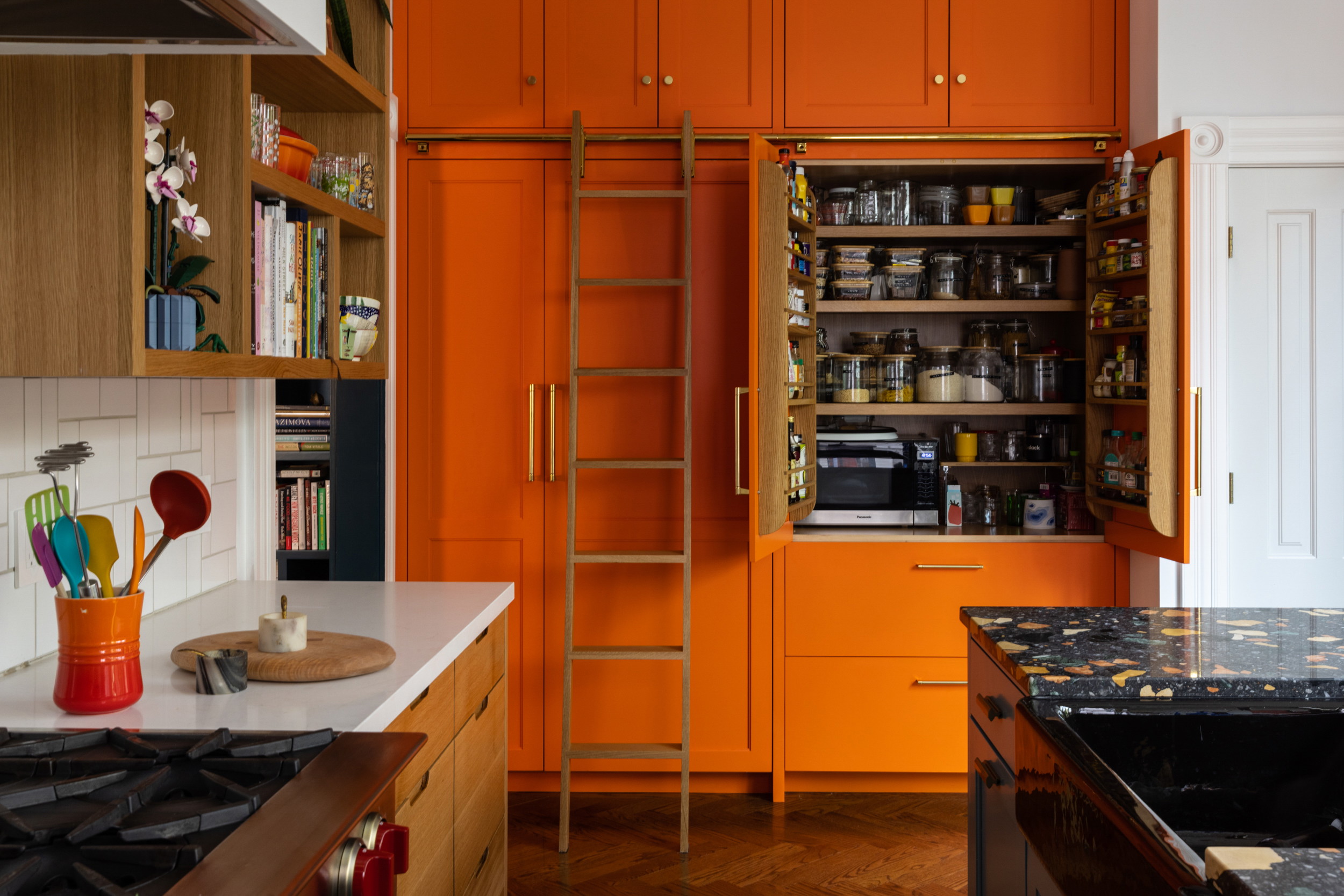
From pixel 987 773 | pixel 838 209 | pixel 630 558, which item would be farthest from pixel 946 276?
pixel 987 773

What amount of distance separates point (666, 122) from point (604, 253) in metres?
0.47

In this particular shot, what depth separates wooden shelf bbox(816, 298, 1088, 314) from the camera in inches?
126

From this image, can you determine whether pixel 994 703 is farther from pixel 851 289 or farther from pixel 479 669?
pixel 851 289

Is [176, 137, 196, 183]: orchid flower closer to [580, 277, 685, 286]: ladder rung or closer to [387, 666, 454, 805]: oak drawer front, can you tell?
[387, 666, 454, 805]: oak drawer front

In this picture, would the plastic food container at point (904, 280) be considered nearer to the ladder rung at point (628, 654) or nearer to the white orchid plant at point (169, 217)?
the ladder rung at point (628, 654)

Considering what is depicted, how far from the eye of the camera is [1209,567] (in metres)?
3.01

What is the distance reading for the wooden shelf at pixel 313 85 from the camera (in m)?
1.93

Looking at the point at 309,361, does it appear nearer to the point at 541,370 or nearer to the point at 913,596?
the point at 541,370

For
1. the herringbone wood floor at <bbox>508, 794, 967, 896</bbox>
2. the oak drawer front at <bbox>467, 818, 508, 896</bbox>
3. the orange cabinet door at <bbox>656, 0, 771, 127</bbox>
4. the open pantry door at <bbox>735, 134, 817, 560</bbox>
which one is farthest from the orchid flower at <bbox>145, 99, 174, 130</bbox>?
the herringbone wood floor at <bbox>508, 794, 967, 896</bbox>

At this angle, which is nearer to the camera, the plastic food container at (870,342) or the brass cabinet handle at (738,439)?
the brass cabinet handle at (738,439)

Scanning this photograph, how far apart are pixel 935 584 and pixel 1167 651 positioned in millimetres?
1572

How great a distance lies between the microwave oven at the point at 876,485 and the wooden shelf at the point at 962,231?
678mm

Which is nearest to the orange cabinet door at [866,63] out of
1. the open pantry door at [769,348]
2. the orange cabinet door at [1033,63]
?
the orange cabinet door at [1033,63]

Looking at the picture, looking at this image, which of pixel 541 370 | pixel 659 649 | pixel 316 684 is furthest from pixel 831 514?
pixel 316 684
